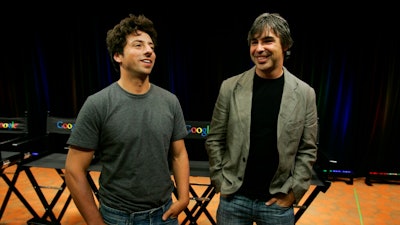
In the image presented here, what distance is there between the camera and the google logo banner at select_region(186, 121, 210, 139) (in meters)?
2.99

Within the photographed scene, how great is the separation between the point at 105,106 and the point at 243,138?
27.2 inches

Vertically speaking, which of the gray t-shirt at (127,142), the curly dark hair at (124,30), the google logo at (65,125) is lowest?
the google logo at (65,125)

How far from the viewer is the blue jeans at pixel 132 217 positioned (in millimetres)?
1373

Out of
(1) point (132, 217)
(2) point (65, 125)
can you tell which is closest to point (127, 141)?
(1) point (132, 217)

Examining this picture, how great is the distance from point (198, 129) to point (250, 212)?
1.54m

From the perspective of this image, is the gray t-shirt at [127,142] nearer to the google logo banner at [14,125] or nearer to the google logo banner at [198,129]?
the google logo banner at [198,129]

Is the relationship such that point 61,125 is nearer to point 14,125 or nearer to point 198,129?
point 14,125

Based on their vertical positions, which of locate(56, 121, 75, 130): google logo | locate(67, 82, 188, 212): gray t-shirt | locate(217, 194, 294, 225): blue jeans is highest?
locate(67, 82, 188, 212): gray t-shirt

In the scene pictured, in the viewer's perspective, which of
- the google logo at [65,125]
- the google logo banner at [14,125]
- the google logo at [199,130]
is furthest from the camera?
the google logo banner at [14,125]

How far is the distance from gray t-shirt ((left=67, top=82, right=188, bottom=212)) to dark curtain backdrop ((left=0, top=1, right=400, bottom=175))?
2.94 m

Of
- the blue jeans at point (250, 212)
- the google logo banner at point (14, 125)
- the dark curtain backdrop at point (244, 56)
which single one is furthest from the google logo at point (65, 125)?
the blue jeans at point (250, 212)

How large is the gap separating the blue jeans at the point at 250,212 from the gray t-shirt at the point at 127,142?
1.16 feet

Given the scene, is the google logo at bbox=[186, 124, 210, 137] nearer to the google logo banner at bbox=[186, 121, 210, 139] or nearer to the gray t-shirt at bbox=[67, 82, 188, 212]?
the google logo banner at bbox=[186, 121, 210, 139]

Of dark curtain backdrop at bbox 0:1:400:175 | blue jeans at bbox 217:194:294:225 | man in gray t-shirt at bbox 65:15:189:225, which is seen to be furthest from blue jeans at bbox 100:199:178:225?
dark curtain backdrop at bbox 0:1:400:175
